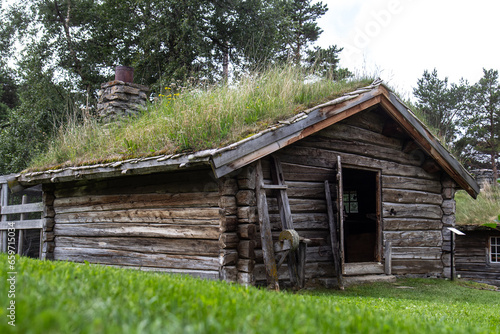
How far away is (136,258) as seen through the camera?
829 centimetres

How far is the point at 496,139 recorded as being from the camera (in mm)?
31594

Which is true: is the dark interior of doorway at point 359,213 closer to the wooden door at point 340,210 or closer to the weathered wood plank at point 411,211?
the weathered wood plank at point 411,211

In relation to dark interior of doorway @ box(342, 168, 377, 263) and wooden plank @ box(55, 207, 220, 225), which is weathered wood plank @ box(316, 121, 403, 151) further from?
wooden plank @ box(55, 207, 220, 225)

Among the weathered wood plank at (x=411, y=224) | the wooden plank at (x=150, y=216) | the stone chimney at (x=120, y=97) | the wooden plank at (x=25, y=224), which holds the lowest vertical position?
the wooden plank at (x=25, y=224)

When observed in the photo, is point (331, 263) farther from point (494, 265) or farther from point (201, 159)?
point (494, 265)

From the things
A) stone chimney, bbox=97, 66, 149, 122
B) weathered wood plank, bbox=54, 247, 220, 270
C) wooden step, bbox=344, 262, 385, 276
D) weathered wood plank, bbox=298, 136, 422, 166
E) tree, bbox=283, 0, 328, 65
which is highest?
tree, bbox=283, 0, 328, 65

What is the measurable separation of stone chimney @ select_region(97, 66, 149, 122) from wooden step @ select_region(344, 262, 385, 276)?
20.5ft

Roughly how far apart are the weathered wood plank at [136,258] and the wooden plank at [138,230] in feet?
1.08

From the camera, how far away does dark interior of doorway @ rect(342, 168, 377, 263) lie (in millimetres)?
12797

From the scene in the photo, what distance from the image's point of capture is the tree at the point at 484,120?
104 ft

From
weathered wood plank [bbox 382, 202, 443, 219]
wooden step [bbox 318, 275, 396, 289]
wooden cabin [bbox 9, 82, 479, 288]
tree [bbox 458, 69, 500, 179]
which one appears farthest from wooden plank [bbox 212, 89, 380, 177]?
tree [bbox 458, 69, 500, 179]

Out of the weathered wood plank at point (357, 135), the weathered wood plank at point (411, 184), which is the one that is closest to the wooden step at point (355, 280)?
the weathered wood plank at point (411, 184)

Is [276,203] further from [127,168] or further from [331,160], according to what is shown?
[127,168]

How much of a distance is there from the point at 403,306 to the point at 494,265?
12.8 metres
